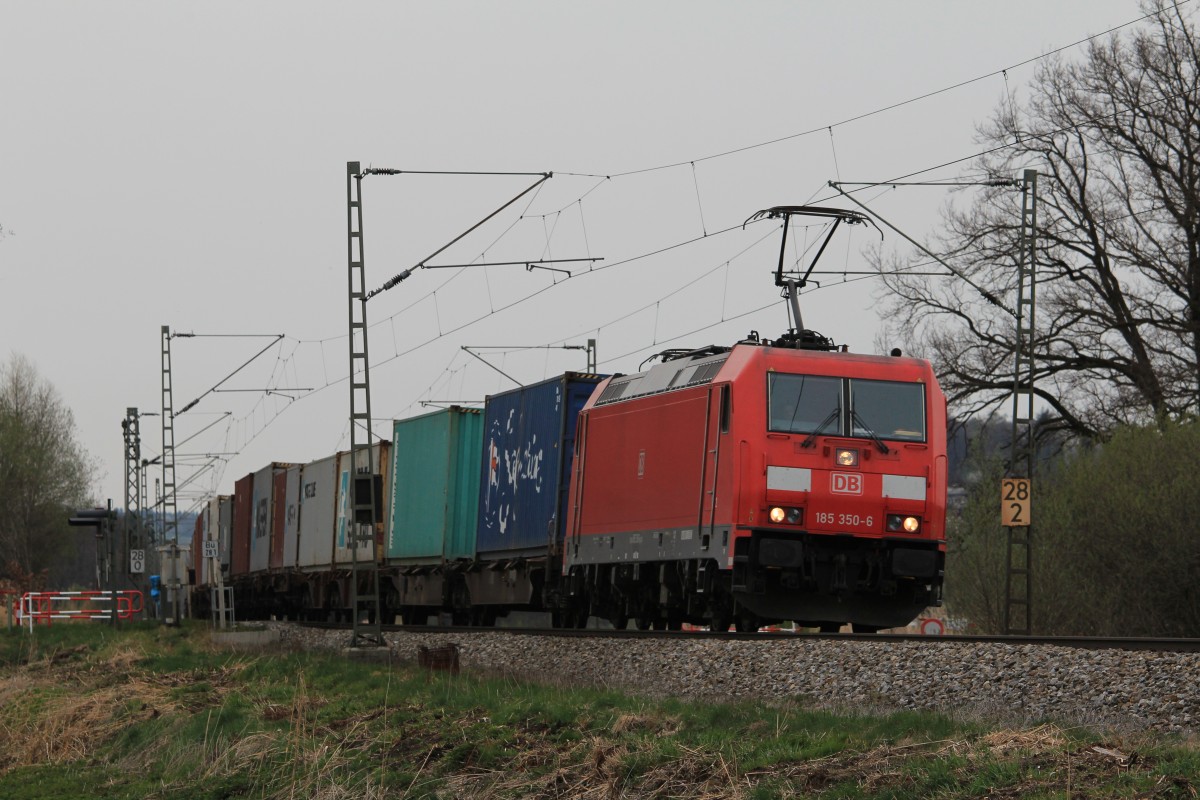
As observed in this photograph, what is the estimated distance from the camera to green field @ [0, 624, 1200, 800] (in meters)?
8.28

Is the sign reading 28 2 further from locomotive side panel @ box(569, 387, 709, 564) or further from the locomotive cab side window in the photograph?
locomotive side panel @ box(569, 387, 709, 564)

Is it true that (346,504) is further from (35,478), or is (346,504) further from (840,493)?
(35,478)

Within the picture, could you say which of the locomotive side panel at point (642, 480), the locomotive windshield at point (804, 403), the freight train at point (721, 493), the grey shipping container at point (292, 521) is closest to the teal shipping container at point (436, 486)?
the freight train at point (721, 493)

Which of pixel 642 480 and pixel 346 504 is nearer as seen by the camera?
pixel 642 480

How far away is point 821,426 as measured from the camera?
1869cm

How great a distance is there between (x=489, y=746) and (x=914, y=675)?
3.63 metres

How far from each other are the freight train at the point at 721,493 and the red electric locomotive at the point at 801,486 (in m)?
0.02

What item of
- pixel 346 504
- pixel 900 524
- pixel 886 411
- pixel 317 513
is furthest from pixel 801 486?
pixel 317 513

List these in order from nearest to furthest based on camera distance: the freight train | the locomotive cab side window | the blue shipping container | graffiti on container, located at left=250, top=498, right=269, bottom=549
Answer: the freight train, the locomotive cab side window, the blue shipping container, graffiti on container, located at left=250, top=498, right=269, bottom=549

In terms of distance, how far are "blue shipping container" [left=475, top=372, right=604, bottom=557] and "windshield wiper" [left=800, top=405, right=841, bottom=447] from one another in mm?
5705

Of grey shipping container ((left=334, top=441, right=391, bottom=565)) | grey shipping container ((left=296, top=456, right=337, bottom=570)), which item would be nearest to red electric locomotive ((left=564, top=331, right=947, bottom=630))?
grey shipping container ((left=334, top=441, right=391, bottom=565))

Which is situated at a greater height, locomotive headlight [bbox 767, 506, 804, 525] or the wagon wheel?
locomotive headlight [bbox 767, 506, 804, 525]

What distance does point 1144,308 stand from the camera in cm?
3334

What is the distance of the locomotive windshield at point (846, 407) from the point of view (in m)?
18.6
